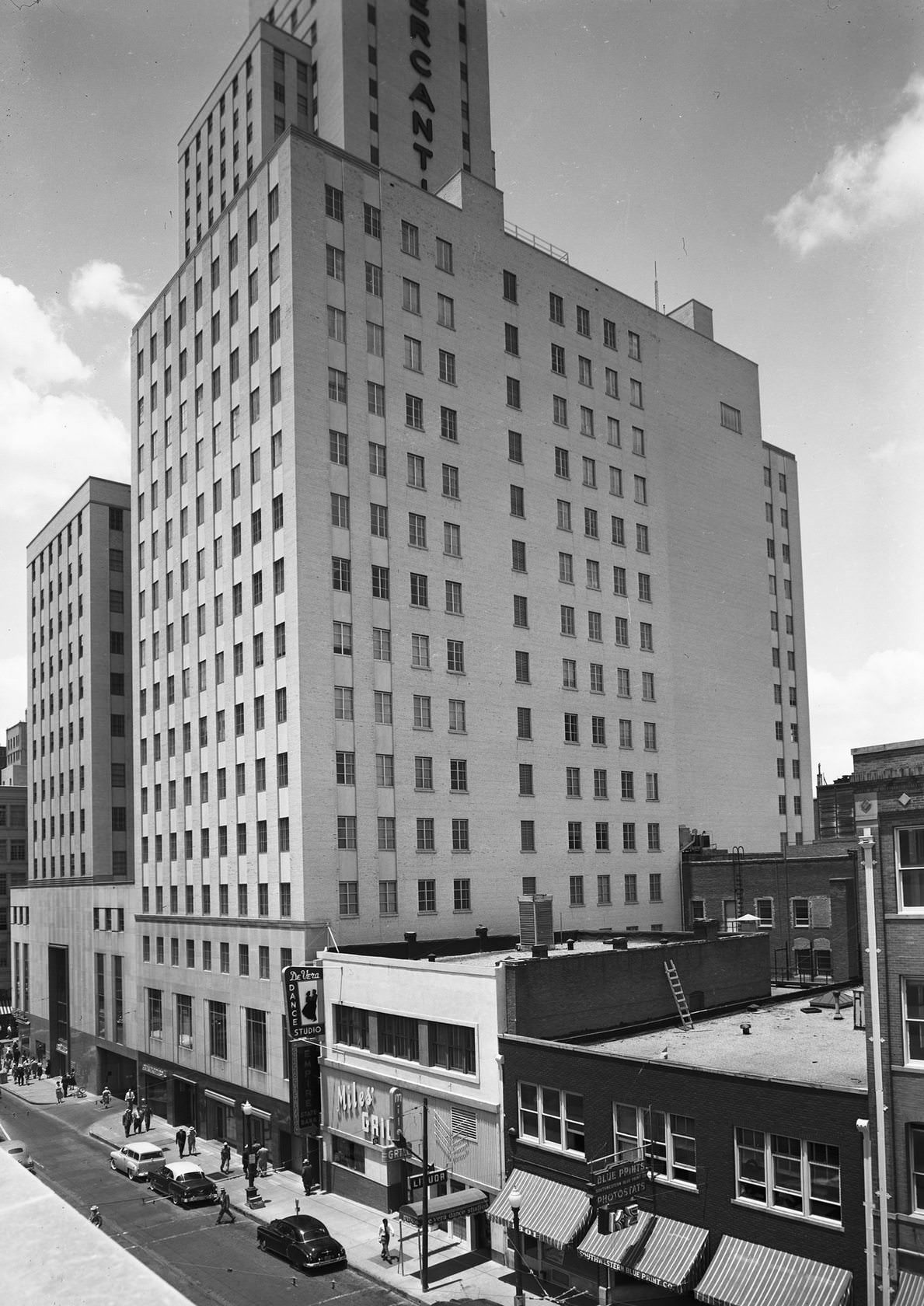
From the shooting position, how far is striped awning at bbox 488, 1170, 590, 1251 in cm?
3697

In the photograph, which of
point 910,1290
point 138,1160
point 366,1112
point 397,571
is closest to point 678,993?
point 366,1112

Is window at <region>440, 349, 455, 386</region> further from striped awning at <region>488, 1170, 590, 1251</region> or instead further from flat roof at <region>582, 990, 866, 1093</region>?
striped awning at <region>488, 1170, 590, 1251</region>

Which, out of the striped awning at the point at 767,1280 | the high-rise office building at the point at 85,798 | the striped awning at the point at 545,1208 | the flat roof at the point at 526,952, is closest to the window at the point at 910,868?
the striped awning at the point at 767,1280

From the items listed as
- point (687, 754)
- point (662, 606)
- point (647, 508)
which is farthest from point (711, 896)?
point (647, 508)

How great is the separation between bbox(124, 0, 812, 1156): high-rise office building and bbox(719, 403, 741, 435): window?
34 centimetres

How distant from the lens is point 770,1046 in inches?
1636

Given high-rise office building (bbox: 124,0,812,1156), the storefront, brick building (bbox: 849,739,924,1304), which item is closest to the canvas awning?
the storefront

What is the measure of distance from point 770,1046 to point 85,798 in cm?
6623

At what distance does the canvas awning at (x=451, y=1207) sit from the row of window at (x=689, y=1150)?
2.84 metres

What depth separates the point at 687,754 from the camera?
8469 centimetres

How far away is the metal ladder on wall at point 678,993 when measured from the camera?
47500 mm

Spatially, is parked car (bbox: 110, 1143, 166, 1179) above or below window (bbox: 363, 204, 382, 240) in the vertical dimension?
below

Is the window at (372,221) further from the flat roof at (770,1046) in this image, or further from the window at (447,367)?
the flat roof at (770,1046)

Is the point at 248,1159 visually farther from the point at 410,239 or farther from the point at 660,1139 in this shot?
the point at 410,239
